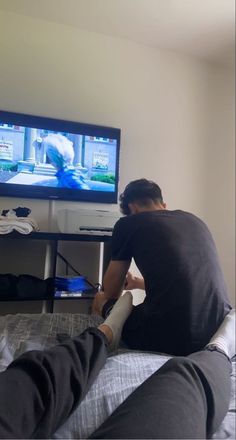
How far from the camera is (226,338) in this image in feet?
3.13

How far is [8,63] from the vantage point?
2.15 metres

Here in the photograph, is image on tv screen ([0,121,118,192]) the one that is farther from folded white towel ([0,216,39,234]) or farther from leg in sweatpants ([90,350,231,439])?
leg in sweatpants ([90,350,231,439])

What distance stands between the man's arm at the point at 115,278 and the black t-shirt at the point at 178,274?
0.23ft

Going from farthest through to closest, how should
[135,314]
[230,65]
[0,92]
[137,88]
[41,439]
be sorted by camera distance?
[230,65] < [137,88] < [0,92] < [135,314] < [41,439]

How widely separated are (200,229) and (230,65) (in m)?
2.06

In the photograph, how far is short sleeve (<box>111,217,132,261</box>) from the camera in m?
1.24

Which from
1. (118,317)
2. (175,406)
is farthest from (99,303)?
(175,406)

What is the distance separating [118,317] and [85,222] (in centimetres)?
96

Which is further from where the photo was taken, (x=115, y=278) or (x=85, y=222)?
(x=85, y=222)

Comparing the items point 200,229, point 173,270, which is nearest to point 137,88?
point 200,229

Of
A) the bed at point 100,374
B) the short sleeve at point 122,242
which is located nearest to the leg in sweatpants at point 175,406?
the bed at point 100,374

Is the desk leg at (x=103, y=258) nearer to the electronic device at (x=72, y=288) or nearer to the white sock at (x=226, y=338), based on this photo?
the electronic device at (x=72, y=288)

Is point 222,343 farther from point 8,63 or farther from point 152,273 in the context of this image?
point 8,63

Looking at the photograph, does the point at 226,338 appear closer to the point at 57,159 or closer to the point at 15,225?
the point at 15,225
